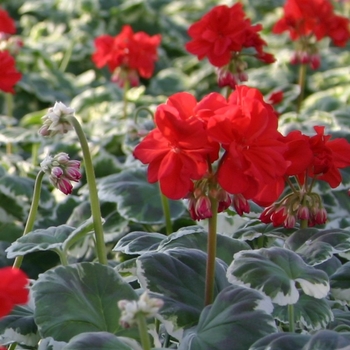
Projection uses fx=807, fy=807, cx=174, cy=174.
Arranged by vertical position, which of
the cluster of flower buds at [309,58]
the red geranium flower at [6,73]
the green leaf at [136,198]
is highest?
the red geranium flower at [6,73]

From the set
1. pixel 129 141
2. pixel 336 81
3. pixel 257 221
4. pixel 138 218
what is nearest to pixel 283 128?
pixel 129 141

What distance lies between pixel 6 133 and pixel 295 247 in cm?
130

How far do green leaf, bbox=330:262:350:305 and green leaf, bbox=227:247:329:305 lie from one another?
12 centimetres

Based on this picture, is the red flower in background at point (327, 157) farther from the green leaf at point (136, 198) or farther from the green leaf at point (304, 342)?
the green leaf at point (136, 198)

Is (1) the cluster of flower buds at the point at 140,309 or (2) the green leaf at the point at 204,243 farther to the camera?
(2) the green leaf at the point at 204,243

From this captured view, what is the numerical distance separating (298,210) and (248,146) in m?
0.24

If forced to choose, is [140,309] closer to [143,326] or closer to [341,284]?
[143,326]

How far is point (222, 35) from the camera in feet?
5.90

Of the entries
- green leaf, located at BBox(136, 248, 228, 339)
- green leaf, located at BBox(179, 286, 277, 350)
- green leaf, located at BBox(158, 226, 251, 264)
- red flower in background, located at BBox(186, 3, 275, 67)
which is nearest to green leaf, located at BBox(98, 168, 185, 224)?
red flower in background, located at BBox(186, 3, 275, 67)

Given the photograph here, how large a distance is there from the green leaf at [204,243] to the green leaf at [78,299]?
0.19 m

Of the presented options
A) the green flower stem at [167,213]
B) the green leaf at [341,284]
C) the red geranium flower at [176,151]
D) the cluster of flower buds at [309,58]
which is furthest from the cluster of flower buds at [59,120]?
the cluster of flower buds at [309,58]

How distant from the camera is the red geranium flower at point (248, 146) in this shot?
107 centimetres

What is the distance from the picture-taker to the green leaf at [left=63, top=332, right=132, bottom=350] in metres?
1.02

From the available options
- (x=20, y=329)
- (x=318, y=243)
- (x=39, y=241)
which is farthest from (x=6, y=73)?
(x=318, y=243)
